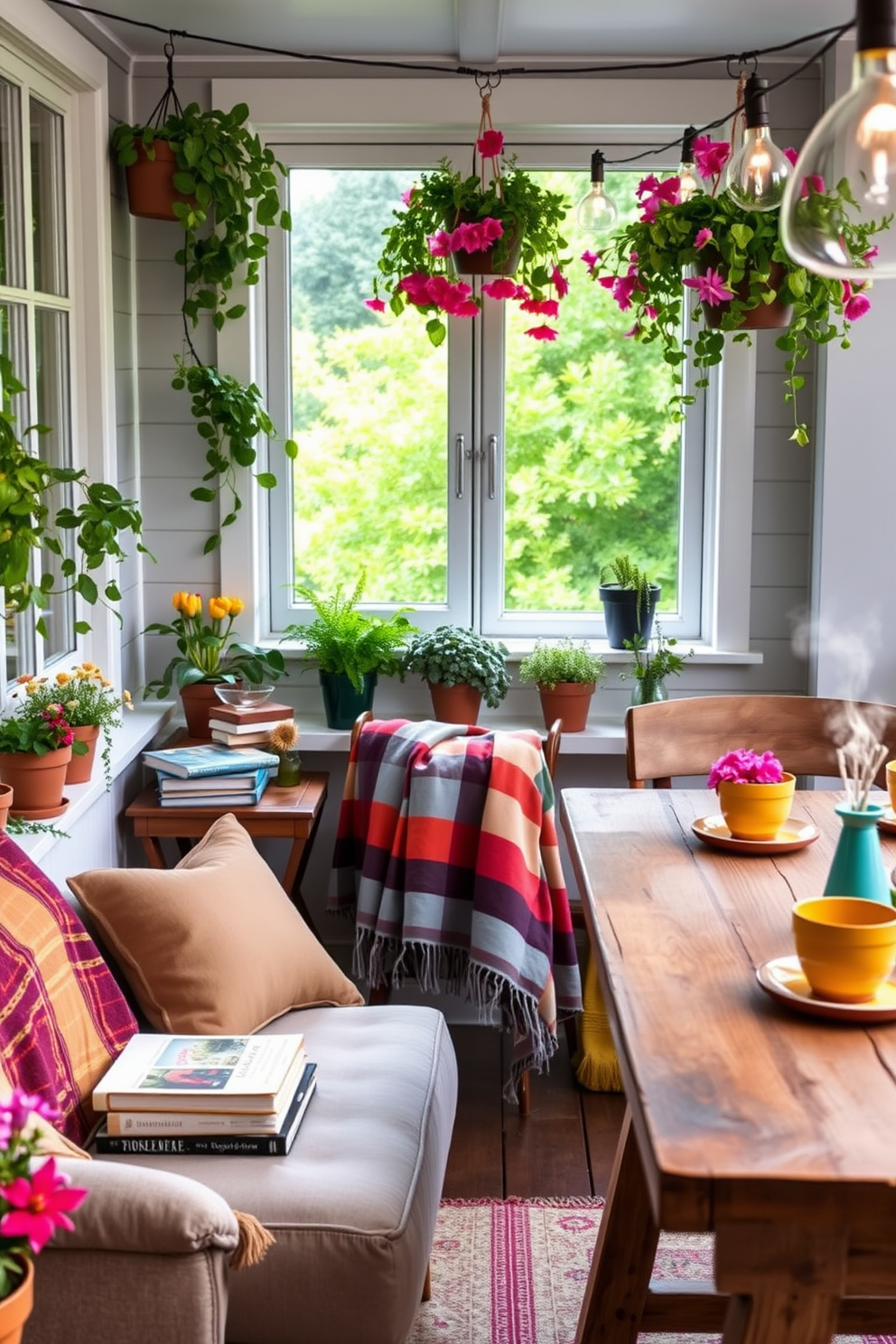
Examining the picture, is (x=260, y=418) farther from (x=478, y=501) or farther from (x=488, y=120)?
(x=488, y=120)

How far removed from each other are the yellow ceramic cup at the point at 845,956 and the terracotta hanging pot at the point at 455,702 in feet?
7.00

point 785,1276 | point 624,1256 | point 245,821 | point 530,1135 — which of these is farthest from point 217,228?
point 785,1276

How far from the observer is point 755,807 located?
228 centimetres

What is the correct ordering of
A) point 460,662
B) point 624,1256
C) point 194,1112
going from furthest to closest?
point 460,662
point 624,1256
point 194,1112

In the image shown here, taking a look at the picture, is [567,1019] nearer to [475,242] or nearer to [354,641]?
[354,641]

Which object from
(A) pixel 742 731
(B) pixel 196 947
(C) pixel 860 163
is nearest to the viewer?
(C) pixel 860 163

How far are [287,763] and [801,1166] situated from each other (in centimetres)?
246

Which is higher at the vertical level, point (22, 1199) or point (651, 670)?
point (651, 670)

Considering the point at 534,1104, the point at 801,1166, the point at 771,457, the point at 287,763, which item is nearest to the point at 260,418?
the point at 287,763

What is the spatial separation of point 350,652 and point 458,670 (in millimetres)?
284

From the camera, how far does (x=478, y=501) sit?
4.04 meters

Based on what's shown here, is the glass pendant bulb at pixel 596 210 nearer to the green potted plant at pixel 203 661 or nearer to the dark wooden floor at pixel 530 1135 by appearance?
the green potted plant at pixel 203 661

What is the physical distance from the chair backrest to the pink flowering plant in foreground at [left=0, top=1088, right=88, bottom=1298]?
5.67 ft

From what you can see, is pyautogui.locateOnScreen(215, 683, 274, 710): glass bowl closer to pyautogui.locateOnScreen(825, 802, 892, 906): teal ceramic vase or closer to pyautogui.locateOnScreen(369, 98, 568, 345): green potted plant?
pyautogui.locateOnScreen(369, 98, 568, 345): green potted plant
